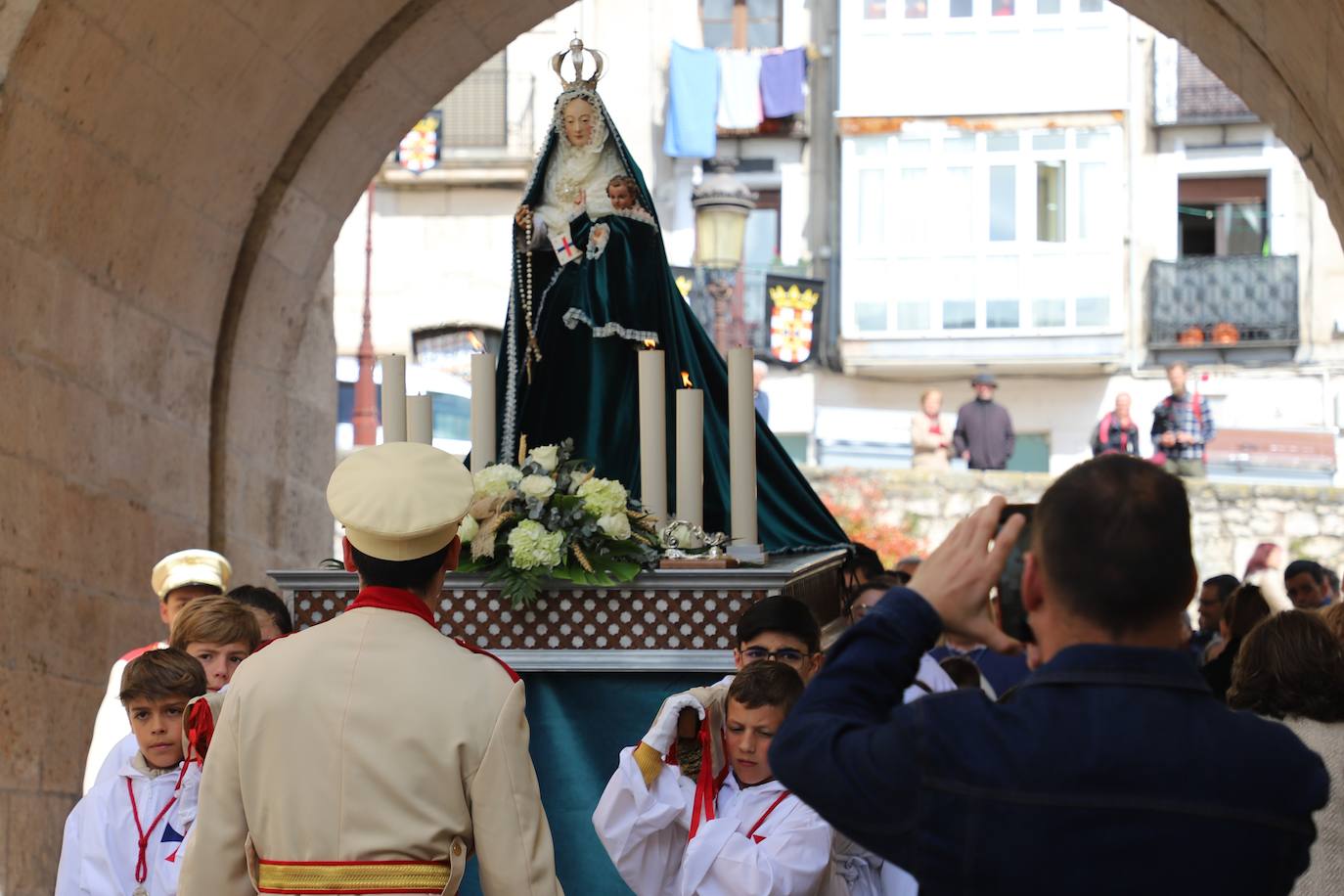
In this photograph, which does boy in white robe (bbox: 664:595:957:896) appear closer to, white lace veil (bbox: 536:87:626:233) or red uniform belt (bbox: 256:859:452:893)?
red uniform belt (bbox: 256:859:452:893)

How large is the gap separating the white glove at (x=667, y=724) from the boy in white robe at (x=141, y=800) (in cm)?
108

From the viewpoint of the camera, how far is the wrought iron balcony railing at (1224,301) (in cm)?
2317

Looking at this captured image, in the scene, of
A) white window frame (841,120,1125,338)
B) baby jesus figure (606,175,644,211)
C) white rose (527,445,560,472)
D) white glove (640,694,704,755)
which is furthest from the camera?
white window frame (841,120,1125,338)

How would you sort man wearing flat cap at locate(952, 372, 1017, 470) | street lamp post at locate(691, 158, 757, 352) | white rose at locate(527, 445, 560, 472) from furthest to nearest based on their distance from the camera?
man wearing flat cap at locate(952, 372, 1017, 470) < street lamp post at locate(691, 158, 757, 352) < white rose at locate(527, 445, 560, 472)

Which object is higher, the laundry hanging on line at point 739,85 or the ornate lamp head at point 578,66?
the laundry hanging on line at point 739,85

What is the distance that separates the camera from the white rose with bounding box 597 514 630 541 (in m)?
4.43

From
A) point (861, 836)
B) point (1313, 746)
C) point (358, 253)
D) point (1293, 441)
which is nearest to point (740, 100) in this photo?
point (358, 253)

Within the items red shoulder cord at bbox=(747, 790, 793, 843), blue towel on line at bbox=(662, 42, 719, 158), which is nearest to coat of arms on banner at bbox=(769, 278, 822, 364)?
blue towel on line at bbox=(662, 42, 719, 158)

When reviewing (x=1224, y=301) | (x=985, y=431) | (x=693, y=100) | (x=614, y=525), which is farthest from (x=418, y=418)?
(x=1224, y=301)

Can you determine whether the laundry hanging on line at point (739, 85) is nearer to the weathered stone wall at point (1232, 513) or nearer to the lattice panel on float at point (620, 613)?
the weathered stone wall at point (1232, 513)

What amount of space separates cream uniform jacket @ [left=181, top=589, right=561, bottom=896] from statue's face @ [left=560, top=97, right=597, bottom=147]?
9.50ft

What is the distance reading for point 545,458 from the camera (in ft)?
15.4

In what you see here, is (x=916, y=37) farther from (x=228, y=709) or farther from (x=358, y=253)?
(x=228, y=709)

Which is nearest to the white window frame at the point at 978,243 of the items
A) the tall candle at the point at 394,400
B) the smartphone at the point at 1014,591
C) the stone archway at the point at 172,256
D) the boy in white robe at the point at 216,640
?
the stone archway at the point at 172,256
